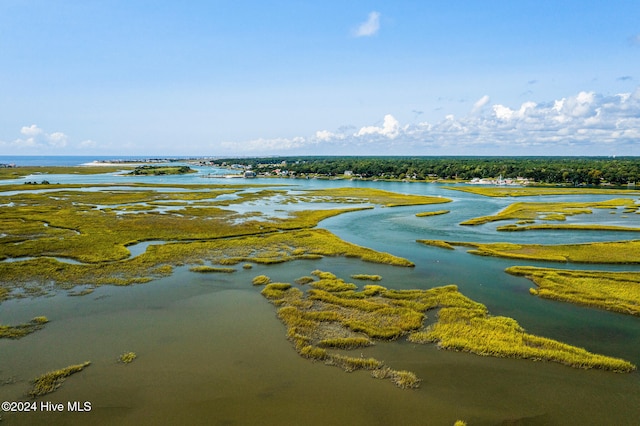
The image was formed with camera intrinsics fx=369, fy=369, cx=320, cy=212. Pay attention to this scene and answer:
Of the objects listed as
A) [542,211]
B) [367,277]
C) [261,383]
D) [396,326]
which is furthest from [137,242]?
[542,211]

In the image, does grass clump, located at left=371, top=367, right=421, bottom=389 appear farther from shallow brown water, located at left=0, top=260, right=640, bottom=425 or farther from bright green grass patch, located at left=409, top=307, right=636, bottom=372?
bright green grass patch, located at left=409, top=307, right=636, bottom=372

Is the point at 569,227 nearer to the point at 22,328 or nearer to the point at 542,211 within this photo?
the point at 542,211

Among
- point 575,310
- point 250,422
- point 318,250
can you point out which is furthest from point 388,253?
→ point 250,422

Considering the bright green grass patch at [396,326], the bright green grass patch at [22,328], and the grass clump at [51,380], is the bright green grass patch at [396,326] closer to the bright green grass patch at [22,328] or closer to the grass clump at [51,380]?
the grass clump at [51,380]

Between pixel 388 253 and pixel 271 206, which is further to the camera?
pixel 271 206

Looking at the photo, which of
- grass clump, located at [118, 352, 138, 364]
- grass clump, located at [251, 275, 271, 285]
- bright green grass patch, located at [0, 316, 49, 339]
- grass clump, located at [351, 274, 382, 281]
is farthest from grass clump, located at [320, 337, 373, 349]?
bright green grass patch, located at [0, 316, 49, 339]

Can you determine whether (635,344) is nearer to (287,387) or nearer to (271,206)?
(287,387)
